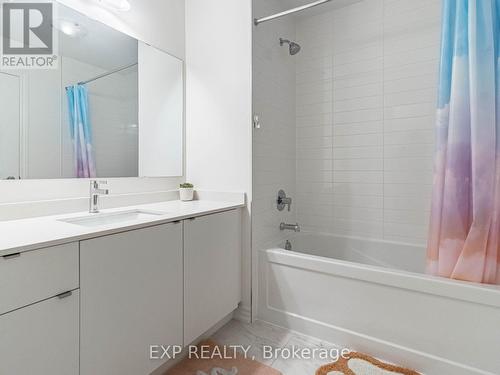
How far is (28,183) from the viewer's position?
1332 millimetres

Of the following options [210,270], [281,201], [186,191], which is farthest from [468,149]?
[186,191]

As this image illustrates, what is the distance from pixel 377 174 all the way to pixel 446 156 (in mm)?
815

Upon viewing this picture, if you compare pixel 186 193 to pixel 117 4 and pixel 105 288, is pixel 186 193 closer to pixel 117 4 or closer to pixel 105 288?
pixel 105 288

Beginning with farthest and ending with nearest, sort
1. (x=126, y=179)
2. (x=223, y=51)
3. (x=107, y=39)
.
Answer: (x=223, y=51), (x=126, y=179), (x=107, y=39)

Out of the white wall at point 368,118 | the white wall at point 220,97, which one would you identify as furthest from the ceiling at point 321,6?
the white wall at point 220,97

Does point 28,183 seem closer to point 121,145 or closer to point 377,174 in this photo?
point 121,145

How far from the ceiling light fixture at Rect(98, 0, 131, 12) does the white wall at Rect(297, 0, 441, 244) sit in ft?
4.86

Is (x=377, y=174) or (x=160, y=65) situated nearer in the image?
(x=160, y=65)

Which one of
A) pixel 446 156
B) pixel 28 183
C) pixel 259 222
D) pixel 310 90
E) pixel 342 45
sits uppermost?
pixel 342 45

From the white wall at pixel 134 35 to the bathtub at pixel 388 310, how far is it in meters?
1.01

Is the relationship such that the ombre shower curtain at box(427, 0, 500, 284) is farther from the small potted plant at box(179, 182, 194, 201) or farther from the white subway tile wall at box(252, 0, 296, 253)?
the small potted plant at box(179, 182, 194, 201)

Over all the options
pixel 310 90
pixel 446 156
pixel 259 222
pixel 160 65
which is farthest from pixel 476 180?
pixel 160 65

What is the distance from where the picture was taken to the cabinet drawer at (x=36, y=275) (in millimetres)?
804

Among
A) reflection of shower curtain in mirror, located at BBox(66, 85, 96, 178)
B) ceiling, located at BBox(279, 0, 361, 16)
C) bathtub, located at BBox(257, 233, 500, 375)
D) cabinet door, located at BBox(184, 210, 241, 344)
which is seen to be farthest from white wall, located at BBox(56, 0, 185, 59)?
bathtub, located at BBox(257, 233, 500, 375)
